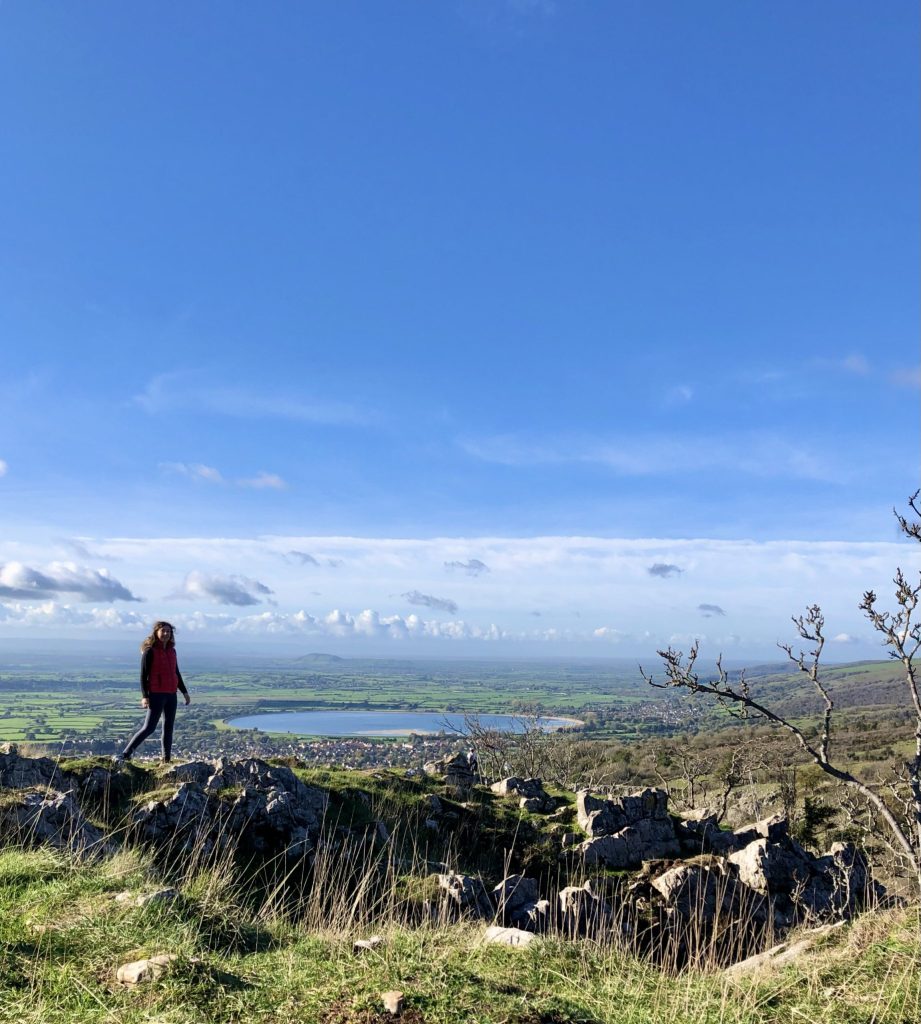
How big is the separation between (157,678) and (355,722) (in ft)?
375

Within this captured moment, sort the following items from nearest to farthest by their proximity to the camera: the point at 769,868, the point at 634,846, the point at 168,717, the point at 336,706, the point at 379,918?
the point at 379,918 → the point at 769,868 → the point at 168,717 → the point at 634,846 → the point at 336,706

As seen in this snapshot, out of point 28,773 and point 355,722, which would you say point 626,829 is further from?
point 355,722

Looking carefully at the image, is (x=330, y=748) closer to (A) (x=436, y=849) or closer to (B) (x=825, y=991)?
(A) (x=436, y=849)

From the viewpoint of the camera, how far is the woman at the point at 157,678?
14141mm

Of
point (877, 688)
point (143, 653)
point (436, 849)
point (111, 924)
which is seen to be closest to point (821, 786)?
point (436, 849)

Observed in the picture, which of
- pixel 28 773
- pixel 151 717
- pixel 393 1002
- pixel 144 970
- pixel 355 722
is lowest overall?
pixel 355 722

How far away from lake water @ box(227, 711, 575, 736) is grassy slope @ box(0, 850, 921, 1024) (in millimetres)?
87924

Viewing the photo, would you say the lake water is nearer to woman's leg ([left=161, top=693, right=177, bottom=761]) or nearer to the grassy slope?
woman's leg ([left=161, top=693, right=177, bottom=761])

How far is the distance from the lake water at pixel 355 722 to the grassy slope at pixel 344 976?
8792 cm

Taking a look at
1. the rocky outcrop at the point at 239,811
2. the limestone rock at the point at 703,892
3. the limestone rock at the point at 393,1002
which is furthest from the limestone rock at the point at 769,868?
the limestone rock at the point at 393,1002

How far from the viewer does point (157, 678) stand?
14312 millimetres

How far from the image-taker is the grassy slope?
5066mm

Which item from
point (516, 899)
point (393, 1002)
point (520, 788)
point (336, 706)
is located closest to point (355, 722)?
point (336, 706)

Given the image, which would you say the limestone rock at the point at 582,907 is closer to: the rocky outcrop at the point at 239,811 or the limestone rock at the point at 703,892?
the limestone rock at the point at 703,892
